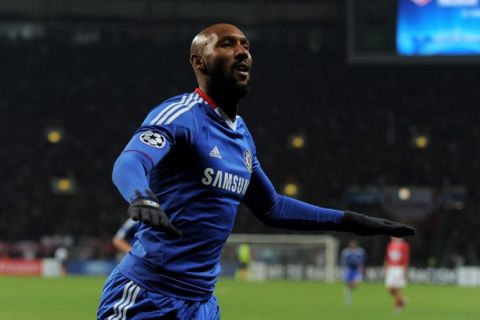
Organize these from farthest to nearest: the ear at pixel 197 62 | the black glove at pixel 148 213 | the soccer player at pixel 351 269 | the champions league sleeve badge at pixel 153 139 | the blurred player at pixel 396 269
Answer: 1. the soccer player at pixel 351 269
2. the blurred player at pixel 396 269
3. the ear at pixel 197 62
4. the champions league sleeve badge at pixel 153 139
5. the black glove at pixel 148 213

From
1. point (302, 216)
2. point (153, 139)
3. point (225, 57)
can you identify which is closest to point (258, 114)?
point (302, 216)

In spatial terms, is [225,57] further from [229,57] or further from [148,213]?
[148,213]

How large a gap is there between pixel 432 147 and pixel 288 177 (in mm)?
7301

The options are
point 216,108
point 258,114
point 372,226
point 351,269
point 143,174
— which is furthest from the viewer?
point 258,114

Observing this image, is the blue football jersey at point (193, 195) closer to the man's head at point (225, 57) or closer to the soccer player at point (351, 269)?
the man's head at point (225, 57)

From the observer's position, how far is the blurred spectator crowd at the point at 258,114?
154 ft

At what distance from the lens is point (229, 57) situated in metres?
4.29

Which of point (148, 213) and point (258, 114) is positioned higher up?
point (258, 114)

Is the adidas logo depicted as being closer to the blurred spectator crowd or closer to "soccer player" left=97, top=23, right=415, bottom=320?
"soccer player" left=97, top=23, right=415, bottom=320

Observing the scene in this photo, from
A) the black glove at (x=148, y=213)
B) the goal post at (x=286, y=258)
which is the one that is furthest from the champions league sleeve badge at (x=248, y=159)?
the goal post at (x=286, y=258)

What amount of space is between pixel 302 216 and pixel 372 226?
0.36 meters

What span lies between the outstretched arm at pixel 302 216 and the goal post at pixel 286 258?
116 feet

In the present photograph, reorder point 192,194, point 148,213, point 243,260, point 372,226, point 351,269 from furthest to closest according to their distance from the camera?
A: point 243,260
point 351,269
point 372,226
point 192,194
point 148,213

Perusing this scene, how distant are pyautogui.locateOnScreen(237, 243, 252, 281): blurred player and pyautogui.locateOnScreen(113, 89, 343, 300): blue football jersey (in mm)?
32854
